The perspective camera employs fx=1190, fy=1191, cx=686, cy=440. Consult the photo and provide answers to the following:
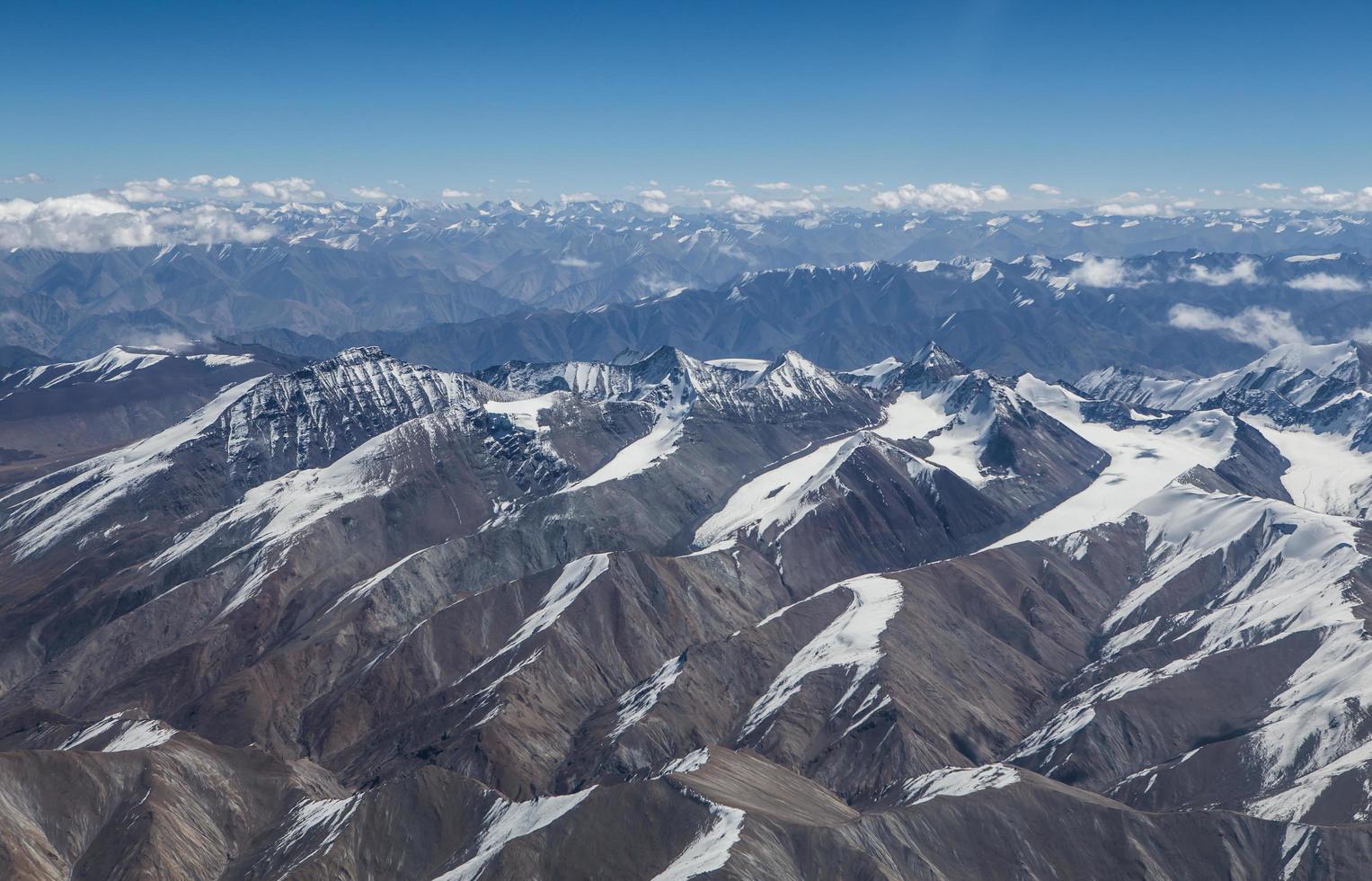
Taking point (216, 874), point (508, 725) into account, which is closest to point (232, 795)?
point (216, 874)

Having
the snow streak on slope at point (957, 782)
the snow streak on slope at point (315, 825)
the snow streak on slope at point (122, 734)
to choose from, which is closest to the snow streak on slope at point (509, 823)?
the snow streak on slope at point (315, 825)

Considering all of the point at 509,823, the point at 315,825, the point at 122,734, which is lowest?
the point at 122,734

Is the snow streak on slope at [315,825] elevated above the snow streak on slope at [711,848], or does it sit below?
below

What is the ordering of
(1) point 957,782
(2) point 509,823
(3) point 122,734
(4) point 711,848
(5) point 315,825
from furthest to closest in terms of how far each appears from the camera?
(3) point 122,734 → (1) point 957,782 → (5) point 315,825 → (2) point 509,823 → (4) point 711,848

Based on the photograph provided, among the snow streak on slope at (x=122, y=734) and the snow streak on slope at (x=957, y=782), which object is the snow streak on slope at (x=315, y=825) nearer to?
the snow streak on slope at (x=122, y=734)

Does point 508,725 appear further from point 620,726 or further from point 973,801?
point 973,801

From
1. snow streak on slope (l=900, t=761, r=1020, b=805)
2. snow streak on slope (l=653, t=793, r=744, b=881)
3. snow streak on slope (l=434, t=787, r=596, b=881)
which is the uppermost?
snow streak on slope (l=653, t=793, r=744, b=881)

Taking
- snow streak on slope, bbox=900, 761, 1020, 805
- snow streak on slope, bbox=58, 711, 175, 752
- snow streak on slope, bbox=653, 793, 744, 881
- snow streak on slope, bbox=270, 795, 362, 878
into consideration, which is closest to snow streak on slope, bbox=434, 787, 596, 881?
snow streak on slope, bbox=270, 795, 362, 878

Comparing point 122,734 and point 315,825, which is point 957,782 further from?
point 122,734

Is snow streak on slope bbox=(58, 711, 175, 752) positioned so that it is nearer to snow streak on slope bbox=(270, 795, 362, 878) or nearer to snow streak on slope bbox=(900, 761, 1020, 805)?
snow streak on slope bbox=(270, 795, 362, 878)

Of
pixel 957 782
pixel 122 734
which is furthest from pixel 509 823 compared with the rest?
pixel 122 734
